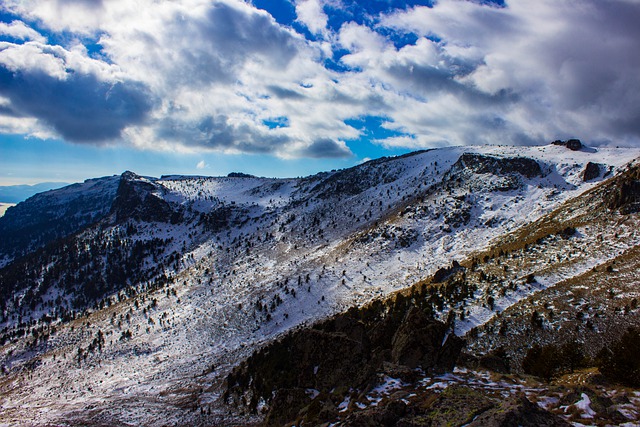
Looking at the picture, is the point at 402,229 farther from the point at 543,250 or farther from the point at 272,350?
the point at 272,350

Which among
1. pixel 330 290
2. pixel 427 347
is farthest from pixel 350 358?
pixel 330 290

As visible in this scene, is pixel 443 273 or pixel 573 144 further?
pixel 573 144

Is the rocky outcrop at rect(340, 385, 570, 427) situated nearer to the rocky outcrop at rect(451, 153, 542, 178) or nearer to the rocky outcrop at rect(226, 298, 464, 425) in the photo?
the rocky outcrop at rect(226, 298, 464, 425)

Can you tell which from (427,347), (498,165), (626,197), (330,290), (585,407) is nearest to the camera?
(585,407)

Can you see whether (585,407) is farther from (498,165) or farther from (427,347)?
(498,165)

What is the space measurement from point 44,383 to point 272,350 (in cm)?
6263

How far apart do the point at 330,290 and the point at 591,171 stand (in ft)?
289

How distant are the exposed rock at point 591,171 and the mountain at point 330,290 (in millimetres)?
817

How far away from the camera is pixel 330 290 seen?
8194cm

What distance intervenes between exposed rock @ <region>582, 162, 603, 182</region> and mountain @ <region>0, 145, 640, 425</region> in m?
0.82

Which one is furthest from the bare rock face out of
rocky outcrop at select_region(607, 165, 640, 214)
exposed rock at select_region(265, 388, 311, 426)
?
rocky outcrop at select_region(607, 165, 640, 214)

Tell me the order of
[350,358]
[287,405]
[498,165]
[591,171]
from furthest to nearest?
[498,165], [591,171], [350,358], [287,405]

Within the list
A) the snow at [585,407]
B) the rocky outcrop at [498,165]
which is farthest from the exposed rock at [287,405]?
the rocky outcrop at [498,165]

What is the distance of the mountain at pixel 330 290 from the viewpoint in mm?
38938
